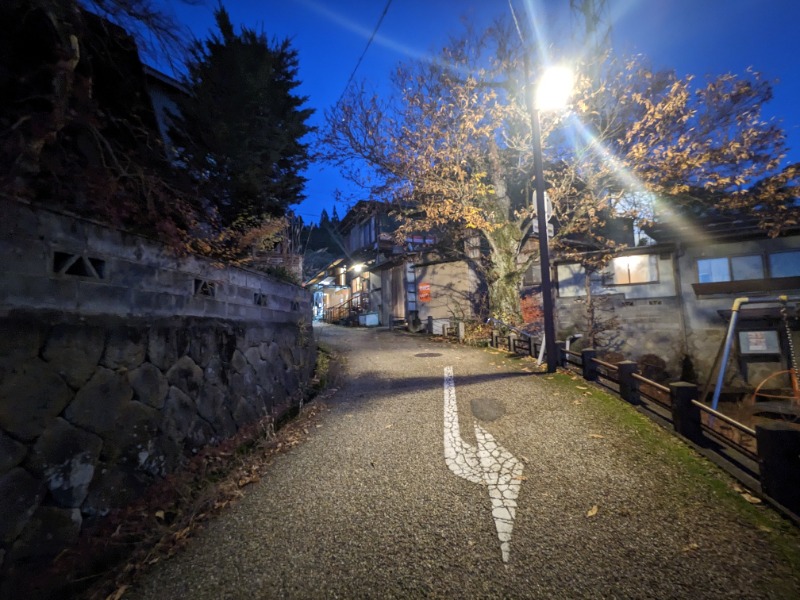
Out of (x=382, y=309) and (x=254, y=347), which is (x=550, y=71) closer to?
(x=254, y=347)

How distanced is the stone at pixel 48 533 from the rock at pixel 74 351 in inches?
45.2

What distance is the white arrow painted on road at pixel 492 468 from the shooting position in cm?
330

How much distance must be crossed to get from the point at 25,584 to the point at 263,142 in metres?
10.0

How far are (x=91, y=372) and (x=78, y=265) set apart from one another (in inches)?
47.1

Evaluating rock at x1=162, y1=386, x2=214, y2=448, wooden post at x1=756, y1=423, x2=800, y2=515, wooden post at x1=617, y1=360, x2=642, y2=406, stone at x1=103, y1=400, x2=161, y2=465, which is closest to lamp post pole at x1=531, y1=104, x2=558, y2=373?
wooden post at x1=617, y1=360, x2=642, y2=406

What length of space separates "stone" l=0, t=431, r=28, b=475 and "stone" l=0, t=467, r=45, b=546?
5 cm

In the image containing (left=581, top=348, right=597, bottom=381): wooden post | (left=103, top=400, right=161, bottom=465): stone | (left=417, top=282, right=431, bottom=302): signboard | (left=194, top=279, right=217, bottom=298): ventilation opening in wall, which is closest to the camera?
(left=103, top=400, right=161, bottom=465): stone

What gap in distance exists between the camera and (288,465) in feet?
15.1

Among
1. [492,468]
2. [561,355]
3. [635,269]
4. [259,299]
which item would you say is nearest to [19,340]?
[259,299]

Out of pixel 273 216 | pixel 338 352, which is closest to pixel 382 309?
pixel 338 352

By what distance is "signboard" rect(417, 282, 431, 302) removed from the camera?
20.3 m

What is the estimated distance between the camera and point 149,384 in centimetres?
409

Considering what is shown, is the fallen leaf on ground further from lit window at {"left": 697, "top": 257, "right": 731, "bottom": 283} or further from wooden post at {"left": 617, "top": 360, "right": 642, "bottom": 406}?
lit window at {"left": 697, "top": 257, "right": 731, "bottom": 283}

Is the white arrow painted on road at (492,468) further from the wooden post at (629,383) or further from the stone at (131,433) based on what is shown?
the stone at (131,433)
